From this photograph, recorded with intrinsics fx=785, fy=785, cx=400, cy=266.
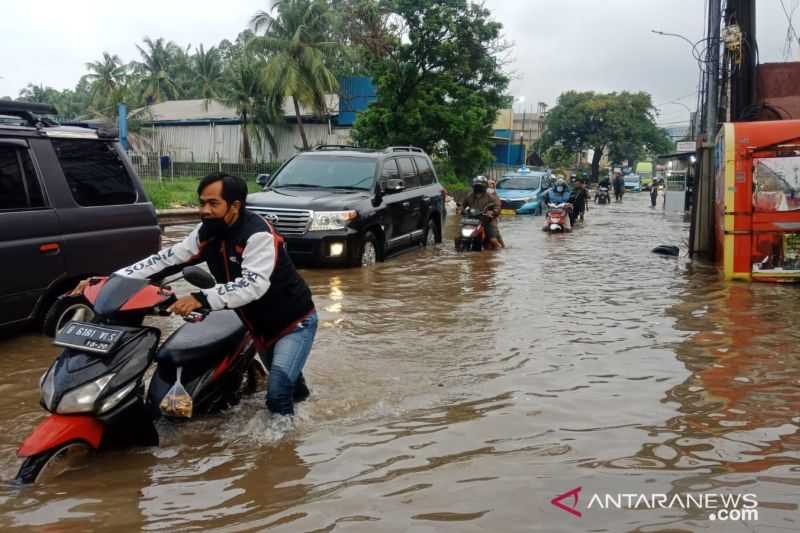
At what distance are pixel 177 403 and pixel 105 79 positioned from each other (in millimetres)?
53136

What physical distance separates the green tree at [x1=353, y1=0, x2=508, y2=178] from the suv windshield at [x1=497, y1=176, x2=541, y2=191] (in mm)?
3336

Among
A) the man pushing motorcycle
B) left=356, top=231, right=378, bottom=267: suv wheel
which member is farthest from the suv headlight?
the man pushing motorcycle

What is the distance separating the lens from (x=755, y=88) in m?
18.3

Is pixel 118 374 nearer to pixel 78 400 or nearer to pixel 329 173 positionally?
pixel 78 400

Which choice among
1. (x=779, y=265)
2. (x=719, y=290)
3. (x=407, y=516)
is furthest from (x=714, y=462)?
(x=779, y=265)

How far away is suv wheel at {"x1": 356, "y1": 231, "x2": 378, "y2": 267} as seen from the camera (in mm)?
11970

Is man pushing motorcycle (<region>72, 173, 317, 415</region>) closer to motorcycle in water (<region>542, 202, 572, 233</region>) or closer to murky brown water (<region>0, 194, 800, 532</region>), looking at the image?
murky brown water (<region>0, 194, 800, 532</region>)

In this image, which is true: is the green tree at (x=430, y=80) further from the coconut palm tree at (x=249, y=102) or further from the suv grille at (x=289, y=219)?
the suv grille at (x=289, y=219)

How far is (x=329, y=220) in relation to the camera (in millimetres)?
11344

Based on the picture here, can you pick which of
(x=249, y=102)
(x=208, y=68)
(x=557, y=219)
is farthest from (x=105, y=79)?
(x=557, y=219)

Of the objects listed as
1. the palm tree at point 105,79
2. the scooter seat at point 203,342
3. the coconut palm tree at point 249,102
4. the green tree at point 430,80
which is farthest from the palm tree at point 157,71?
the scooter seat at point 203,342

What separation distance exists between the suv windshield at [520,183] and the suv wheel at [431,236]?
12.8 metres

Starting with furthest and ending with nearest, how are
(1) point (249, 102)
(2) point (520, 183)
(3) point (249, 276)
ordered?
(1) point (249, 102), (2) point (520, 183), (3) point (249, 276)

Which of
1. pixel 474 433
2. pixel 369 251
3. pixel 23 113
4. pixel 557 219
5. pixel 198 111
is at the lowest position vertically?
pixel 474 433
